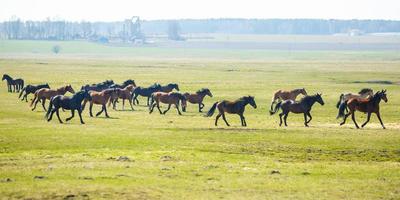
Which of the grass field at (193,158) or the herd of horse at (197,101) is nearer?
the grass field at (193,158)

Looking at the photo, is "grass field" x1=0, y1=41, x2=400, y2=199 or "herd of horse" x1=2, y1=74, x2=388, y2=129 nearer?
"grass field" x1=0, y1=41, x2=400, y2=199

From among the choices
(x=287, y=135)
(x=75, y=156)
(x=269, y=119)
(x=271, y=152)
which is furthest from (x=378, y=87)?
(x=75, y=156)

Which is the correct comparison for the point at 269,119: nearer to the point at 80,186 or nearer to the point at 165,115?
the point at 165,115

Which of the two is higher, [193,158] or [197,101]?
[197,101]

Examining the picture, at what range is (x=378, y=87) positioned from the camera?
6144 centimetres

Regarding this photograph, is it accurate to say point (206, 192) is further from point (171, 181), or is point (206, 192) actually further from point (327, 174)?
point (327, 174)

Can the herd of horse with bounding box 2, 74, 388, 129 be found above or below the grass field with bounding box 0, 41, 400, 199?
above

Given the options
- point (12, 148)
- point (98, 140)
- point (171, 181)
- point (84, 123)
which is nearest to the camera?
point (171, 181)

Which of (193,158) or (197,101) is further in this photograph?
(197,101)

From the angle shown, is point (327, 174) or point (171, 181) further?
point (327, 174)

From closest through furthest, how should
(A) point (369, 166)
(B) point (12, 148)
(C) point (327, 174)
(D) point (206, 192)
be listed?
(D) point (206, 192), (C) point (327, 174), (A) point (369, 166), (B) point (12, 148)

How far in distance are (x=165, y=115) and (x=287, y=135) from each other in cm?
1060

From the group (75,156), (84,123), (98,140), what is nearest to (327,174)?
(75,156)

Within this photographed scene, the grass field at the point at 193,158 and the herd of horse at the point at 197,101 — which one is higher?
the herd of horse at the point at 197,101
